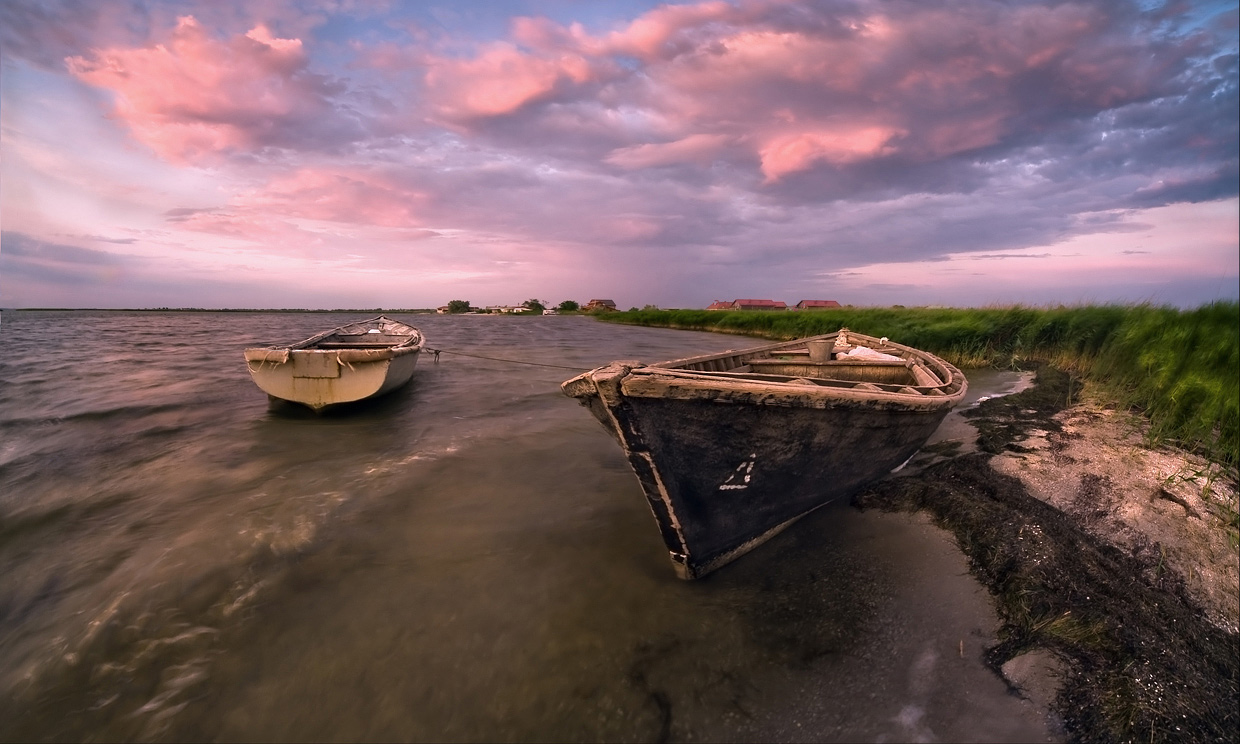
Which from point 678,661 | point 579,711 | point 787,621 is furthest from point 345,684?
point 787,621

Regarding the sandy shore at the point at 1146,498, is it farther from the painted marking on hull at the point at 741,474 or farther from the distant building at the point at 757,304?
the distant building at the point at 757,304

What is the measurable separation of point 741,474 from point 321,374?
8.42 m

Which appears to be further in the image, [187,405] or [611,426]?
[187,405]

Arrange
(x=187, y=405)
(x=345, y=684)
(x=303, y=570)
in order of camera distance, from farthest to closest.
Answer: (x=187, y=405)
(x=303, y=570)
(x=345, y=684)

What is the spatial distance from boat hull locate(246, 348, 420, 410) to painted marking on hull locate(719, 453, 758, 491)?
7640mm

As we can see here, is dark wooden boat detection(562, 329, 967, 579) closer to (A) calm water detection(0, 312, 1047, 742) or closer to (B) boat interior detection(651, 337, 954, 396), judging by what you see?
(A) calm water detection(0, 312, 1047, 742)

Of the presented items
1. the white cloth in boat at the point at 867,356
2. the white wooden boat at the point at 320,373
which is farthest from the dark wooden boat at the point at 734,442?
the white wooden boat at the point at 320,373

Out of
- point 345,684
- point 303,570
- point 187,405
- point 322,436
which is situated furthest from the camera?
point 187,405

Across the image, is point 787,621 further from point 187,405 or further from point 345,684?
point 187,405

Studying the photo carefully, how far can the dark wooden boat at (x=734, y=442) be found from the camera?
3.31 metres

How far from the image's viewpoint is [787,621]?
361 centimetres

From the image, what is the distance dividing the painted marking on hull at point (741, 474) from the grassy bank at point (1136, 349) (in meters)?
5.37

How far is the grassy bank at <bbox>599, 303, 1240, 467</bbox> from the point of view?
213 inches

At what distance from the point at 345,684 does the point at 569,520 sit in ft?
8.50
